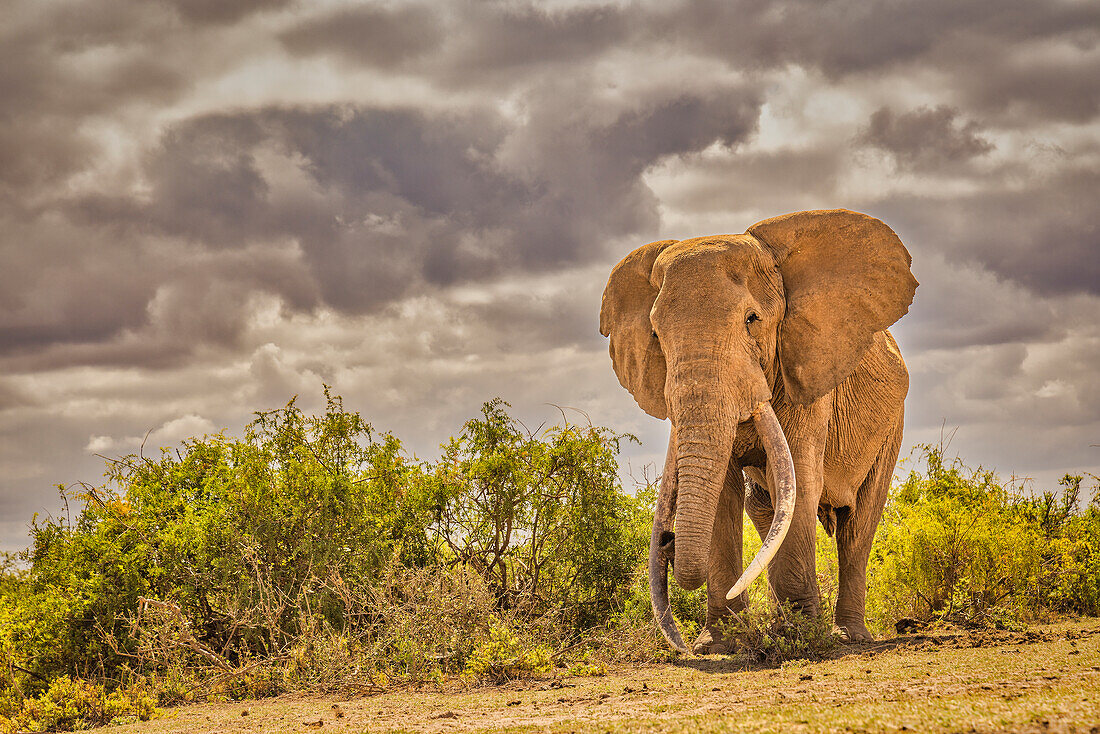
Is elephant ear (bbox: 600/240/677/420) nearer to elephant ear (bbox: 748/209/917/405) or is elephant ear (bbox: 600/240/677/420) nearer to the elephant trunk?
elephant ear (bbox: 748/209/917/405)

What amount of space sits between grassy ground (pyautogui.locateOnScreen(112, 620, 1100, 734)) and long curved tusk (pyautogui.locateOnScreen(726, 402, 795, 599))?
1083mm

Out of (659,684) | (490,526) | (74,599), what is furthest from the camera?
(490,526)

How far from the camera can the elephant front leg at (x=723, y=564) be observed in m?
9.64

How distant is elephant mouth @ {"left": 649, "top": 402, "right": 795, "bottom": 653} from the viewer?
855cm

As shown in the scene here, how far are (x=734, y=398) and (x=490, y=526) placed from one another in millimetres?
4224

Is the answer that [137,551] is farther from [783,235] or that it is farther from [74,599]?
[783,235]

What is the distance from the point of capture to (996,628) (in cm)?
1092

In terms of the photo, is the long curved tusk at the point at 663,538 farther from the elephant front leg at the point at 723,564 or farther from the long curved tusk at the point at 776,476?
the elephant front leg at the point at 723,564

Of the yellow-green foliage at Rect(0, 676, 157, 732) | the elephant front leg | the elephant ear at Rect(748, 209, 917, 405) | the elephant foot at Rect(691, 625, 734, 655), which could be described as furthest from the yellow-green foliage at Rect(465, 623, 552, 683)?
the elephant ear at Rect(748, 209, 917, 405)

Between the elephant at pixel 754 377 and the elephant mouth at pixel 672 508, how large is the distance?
0.05 feet

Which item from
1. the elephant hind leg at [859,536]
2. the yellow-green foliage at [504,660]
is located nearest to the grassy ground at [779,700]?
the yellow-green foliage at [504,660]

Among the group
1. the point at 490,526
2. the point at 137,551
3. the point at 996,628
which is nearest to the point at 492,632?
the point at 490,526

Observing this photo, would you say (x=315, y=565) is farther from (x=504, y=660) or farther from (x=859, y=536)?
(x=859, y=536)

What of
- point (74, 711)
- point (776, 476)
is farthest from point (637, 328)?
point (74, 711)
